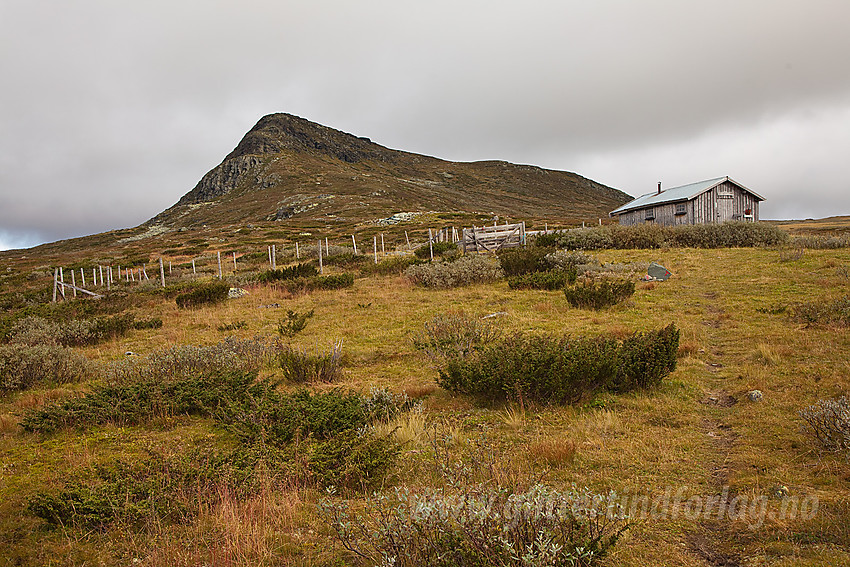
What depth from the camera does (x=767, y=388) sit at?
18.7 feet

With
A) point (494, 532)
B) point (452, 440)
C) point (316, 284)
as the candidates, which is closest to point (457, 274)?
point (316, 284)

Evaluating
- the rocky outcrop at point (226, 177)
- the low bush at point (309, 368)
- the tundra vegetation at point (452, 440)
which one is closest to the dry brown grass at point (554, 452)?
the tundra vegetation at point (452, 440)

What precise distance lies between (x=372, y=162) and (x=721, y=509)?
544ft

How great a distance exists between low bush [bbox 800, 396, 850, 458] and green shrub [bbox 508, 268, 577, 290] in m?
9.72

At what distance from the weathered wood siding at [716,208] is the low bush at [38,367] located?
32.4 metres

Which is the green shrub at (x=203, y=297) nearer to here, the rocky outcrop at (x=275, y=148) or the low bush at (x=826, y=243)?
the low bush at (x=826, y=243)

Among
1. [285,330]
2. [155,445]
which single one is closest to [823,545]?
[155,445]

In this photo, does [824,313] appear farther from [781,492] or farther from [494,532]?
[494,532]

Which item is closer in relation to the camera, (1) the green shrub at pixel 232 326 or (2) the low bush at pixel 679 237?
(1) the green shrub at pixel 232 326

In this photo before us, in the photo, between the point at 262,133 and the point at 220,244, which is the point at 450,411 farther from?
the point at 262,133

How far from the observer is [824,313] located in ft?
27.2

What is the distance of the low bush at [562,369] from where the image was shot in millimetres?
5805

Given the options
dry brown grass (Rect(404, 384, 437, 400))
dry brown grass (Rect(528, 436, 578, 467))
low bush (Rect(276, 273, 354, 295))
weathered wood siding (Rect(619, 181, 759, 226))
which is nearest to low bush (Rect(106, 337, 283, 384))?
dry brown grass (Rect(404, 384, 437, 400))

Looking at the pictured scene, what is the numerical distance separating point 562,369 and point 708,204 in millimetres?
30708
